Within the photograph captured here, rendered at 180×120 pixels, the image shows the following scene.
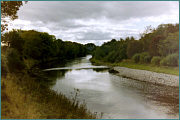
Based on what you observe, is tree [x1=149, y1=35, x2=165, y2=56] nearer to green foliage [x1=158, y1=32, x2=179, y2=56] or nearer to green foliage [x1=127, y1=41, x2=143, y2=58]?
green foliage [x1=158, y1=32, x2=179, y2=56]

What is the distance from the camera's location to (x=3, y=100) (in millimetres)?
8773

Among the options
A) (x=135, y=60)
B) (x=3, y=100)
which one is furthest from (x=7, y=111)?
(x=135, y=60)

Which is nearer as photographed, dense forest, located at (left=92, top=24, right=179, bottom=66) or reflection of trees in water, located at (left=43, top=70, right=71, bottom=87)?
reflection of trees in water, located at (left=43, top=70, right=71, bottom=87)

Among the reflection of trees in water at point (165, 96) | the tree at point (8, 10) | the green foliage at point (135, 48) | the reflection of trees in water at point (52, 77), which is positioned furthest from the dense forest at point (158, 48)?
the tree at point (8, 10)

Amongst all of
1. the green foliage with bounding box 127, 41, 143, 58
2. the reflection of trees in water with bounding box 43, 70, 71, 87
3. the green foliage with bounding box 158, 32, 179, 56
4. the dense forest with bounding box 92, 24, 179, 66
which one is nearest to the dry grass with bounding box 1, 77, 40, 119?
the reflection of trees in water with bounding box 43, 70, 71, 87

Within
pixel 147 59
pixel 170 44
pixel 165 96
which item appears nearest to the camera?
pixel 165 96

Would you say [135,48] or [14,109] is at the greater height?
[135,48]

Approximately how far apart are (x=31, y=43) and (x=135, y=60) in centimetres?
3126

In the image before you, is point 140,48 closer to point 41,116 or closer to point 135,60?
point 135,60

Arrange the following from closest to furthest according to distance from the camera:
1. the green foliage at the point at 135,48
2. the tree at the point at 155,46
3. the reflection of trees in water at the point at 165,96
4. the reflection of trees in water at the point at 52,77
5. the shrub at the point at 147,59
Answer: the reflection of trees in water at the point at 165,96, the reflection of trees in water at the point at 52,77, the tree at the point at 155,46, the shrub at the point at 147,59, the green foliage at the point at 135,48

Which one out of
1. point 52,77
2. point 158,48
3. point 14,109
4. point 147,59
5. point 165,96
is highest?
point 158,48

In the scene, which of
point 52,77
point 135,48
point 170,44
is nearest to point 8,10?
point 52,77

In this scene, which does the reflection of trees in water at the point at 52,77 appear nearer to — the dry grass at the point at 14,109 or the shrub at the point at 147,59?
the dry grass at the point at 14,109

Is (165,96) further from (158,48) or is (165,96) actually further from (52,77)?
(158,48)
